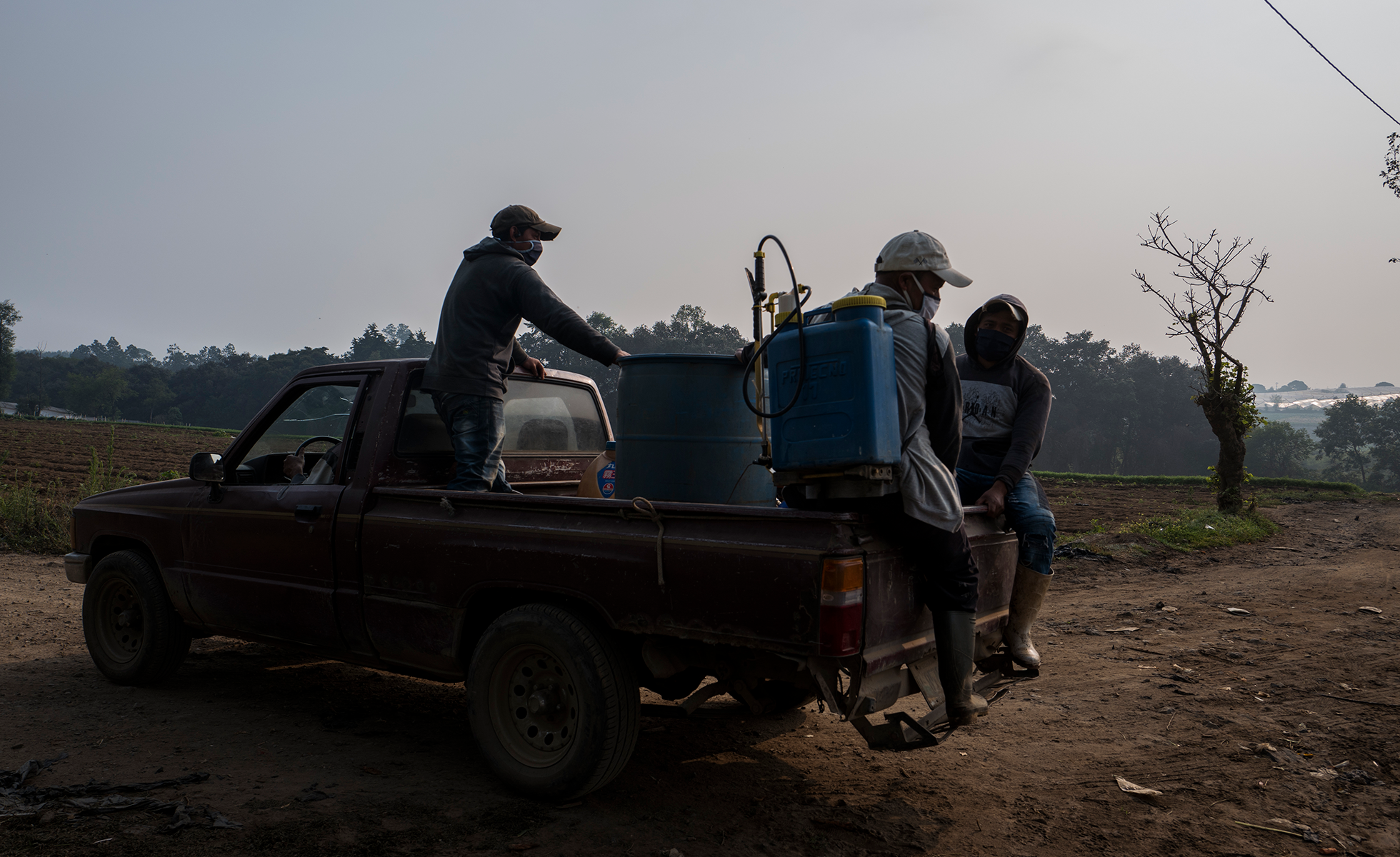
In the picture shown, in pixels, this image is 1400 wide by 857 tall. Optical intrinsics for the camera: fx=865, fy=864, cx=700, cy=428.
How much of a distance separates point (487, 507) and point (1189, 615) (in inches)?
238

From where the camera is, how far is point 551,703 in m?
3.24

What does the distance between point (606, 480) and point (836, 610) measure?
6.91 feet

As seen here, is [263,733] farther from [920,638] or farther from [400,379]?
[920,638]

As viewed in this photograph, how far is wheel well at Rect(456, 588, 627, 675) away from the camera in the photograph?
318 centimetres

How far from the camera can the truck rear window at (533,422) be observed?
160 inches

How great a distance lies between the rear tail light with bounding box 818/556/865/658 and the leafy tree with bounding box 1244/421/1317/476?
6147 centimetres

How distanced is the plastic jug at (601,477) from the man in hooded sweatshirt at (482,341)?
0.54 metres

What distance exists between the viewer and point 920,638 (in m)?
Answer: 3.04

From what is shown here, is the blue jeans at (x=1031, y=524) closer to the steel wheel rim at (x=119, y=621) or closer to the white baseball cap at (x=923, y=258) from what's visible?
the white baseball cap at (x=923, y=258)

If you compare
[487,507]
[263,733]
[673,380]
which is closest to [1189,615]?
[673,380]

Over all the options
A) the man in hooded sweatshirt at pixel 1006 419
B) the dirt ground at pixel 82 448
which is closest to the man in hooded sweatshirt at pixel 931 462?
the man in hooded sweatshirt at pixel 1006 419

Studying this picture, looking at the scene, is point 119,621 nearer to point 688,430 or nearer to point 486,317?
point 486,317

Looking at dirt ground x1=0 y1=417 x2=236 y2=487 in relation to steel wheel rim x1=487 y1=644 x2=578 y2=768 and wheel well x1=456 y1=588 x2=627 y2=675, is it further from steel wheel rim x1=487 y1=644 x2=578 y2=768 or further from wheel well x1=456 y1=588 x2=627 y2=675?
steel wheel rim x1=487 y1=644 x2=578 y2=768

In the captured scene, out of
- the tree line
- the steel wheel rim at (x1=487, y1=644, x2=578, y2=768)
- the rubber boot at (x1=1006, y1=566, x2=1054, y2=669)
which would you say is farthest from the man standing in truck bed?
the tree line
